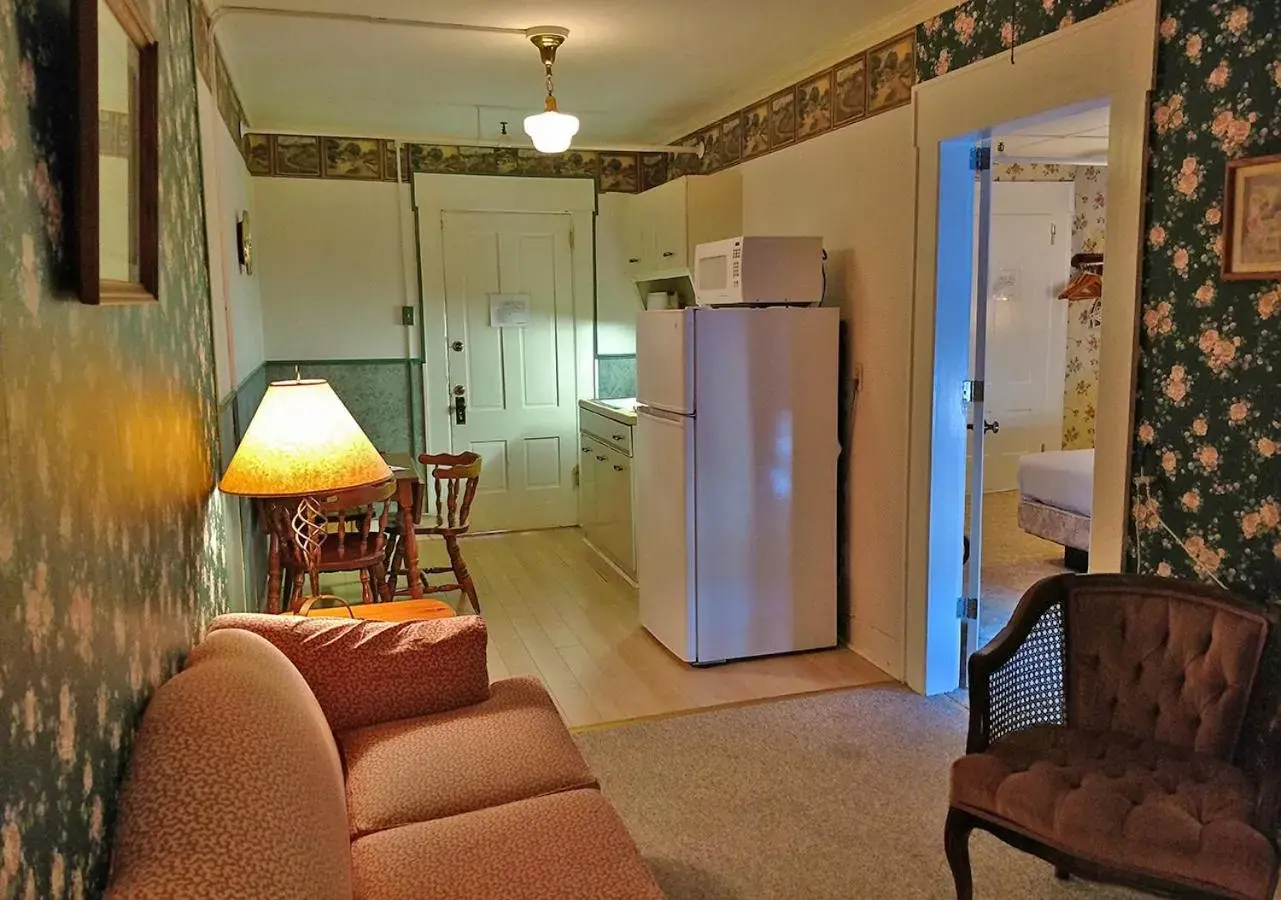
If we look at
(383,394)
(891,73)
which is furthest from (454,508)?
(891,73)

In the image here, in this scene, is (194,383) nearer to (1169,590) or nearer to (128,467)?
(128,467)

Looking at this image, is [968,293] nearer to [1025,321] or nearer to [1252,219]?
[1252,219]

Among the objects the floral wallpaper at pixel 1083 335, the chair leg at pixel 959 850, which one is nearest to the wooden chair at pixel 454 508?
the chair leg at pixel 959 850

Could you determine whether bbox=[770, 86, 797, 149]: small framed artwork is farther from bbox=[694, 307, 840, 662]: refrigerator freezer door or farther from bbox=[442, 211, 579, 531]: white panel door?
bbox=[442, 211, 579, 531]: white panel door

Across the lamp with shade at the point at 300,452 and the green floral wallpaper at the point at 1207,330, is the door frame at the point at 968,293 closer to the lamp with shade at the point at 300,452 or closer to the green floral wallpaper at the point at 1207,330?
the green floral wallpaper at the point at 1207,330

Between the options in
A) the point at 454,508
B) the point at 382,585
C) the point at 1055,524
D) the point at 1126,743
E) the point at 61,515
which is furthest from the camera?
the point at 1055,524

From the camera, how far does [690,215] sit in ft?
16.4

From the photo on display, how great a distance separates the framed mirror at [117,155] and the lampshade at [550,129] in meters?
1.93

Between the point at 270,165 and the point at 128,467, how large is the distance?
4.54m

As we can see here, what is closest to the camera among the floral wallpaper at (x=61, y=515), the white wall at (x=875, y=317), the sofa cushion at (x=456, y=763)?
the floral wallpaper at (x=61, y=515)

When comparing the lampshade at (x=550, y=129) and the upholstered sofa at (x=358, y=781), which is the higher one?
the lampshade at (x=550, y=129)

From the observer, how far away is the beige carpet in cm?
243

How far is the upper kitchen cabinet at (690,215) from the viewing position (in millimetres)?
4977

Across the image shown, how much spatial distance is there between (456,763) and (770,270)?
7.86 ft
